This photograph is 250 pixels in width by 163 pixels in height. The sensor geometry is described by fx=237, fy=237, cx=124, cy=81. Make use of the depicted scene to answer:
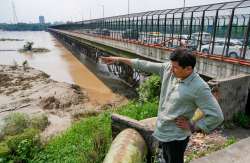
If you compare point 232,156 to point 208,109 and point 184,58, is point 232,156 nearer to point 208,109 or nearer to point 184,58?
point 208,109

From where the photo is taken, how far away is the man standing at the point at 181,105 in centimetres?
236

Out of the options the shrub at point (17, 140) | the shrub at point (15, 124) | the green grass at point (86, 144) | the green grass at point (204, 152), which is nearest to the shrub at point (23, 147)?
the shrub at point (17, 140)

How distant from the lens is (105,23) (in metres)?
35.9

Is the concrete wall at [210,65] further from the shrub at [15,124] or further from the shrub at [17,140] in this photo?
the shrub at [15,124]

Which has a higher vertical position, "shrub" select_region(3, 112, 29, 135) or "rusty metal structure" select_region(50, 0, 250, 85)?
"rusty metal structure" select_region(50, 0, 250, 85)

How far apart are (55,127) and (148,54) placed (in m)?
6.64

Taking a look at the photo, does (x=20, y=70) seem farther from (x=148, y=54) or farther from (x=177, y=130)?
(x=177, y=130)

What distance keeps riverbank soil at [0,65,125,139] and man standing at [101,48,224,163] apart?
378 inches

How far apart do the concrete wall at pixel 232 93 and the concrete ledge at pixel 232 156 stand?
2342 millimetres

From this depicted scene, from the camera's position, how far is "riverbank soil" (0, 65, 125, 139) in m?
13.9

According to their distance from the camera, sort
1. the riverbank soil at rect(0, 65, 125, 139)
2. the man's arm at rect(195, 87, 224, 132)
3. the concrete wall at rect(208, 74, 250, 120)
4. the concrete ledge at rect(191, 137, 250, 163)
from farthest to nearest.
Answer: the riverbank soil at rect(0, 65, 125, 139) < the concrete wall at rect(208, 74, 250, 120) < the concrete ledge at rect(191, 137, 250, 163) < the man's arm at rect(195, 87, 224, 132)

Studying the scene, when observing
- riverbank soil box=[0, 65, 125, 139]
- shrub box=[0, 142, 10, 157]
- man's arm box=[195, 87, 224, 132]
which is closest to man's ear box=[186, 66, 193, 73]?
man's arm box=[195, 87, 224, 132]

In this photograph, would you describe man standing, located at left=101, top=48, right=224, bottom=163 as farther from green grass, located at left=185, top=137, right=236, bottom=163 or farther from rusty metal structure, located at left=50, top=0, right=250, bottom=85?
rusty metal structure, located at left=50, top=0, right=250, bottom=85

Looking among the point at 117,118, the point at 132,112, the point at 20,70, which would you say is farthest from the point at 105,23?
the point at 117,118
